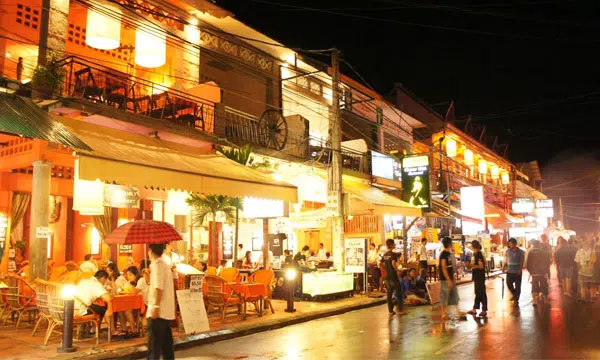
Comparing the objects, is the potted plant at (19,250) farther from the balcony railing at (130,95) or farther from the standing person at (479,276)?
the standing person at (479,276)

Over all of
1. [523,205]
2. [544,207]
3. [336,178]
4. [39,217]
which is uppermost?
[544,207]

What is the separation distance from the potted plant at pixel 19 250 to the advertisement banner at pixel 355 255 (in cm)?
1018

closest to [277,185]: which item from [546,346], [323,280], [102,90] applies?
[323,280]

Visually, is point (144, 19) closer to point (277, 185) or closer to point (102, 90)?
point (102, 90)

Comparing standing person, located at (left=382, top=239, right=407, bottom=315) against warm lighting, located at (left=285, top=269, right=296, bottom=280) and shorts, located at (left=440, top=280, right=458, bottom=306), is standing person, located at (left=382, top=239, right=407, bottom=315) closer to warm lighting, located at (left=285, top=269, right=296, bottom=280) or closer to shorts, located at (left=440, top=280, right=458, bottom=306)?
shorts, located at (left=440, top=280, right=458, bottom=306)

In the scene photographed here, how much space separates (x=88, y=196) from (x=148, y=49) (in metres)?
4.98

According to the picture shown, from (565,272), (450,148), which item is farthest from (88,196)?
(450,148)

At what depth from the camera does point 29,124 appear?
30.3 feet

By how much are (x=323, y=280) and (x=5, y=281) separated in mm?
8601

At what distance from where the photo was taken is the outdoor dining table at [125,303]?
370 inches

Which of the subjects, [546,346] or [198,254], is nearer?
[546,346]

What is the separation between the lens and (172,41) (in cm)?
1702

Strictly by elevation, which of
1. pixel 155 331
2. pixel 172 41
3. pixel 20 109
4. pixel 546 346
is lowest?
pixel 546 346

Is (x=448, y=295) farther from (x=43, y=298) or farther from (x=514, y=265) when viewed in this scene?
(x=43, y=298)
